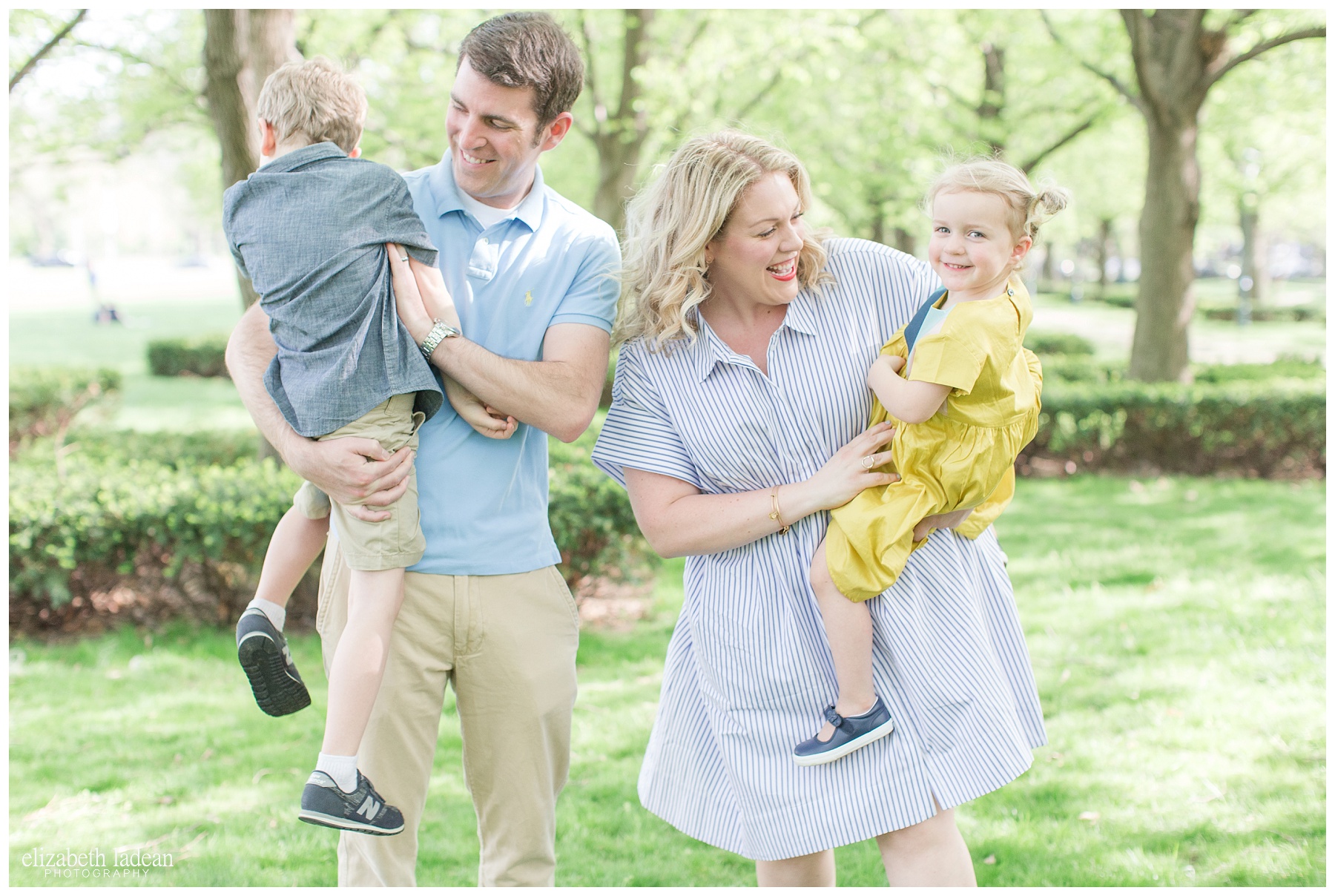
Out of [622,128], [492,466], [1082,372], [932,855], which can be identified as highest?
[622,128]

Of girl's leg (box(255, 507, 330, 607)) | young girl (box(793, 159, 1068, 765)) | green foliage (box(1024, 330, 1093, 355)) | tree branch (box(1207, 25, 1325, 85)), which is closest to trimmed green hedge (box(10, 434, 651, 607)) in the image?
girl's leg (box(255, 507, 330, 607))

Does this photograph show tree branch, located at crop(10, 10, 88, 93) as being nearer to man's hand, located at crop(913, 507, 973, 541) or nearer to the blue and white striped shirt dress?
the blue and white striped shirt dress

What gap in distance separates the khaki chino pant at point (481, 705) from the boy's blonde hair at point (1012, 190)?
4.44 ft

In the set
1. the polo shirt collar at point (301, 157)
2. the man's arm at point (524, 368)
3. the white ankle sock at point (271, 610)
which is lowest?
the white ankle sock at point (271, 610)

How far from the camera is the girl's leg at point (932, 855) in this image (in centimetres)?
232

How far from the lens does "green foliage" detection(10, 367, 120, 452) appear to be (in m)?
10.4

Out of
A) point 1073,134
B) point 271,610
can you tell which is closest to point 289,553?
point 271,610

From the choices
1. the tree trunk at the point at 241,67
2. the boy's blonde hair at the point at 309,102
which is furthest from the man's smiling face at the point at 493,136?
the tree trunk at the point at 241,67

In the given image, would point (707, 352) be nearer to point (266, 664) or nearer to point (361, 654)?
point (361, 654)

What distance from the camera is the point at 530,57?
2268 mm

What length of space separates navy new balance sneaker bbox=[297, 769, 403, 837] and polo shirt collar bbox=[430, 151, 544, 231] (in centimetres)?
132

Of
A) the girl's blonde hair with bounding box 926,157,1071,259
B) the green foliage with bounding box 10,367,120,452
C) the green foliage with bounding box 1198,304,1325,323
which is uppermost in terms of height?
the girl's blonde hair with bounding box 926,157,1071,259

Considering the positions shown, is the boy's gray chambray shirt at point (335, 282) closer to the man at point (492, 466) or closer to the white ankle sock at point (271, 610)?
the man at point (492, 466)

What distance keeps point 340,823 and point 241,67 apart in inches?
161
